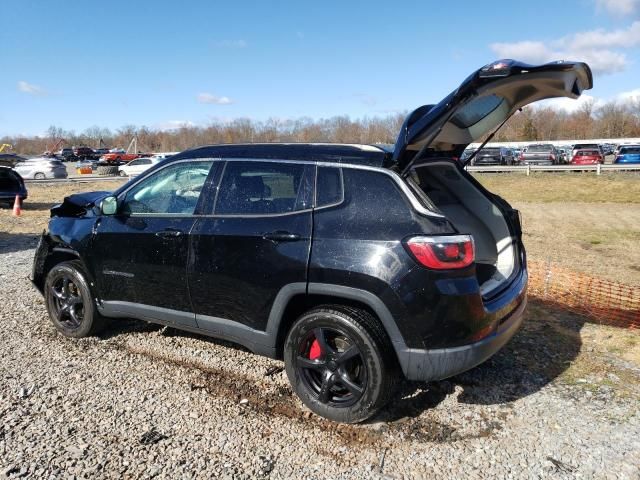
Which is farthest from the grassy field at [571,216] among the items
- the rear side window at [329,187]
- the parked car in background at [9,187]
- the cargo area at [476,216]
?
the rear side window at [329,187]

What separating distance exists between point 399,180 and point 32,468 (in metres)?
2.76

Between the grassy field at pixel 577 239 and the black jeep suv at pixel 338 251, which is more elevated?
the black jeep suv at pixel 338 251

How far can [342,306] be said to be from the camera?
3.40m

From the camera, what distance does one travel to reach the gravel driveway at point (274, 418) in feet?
9.97

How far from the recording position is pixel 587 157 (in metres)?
36.1

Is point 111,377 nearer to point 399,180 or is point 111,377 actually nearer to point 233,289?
point 233,289

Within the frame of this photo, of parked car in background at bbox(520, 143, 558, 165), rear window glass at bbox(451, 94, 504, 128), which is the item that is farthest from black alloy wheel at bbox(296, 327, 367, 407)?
parked car in background at bbox(520, 143, 558, 165)

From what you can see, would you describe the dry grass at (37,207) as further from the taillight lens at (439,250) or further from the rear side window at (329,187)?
the taillight lens at (439,250)

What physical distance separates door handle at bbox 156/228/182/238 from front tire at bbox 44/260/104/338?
1083 mm

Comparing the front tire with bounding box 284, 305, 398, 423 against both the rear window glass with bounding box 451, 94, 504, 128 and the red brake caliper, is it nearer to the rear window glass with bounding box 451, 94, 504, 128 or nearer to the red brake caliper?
the red brake caliper

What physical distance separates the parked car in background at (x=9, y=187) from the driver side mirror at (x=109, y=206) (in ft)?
42.5

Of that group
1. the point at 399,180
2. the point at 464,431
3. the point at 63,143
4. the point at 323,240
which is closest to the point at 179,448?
the point at 323,240

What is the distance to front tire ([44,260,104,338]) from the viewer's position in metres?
4.71

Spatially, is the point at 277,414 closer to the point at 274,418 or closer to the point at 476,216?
the point at 274,418
